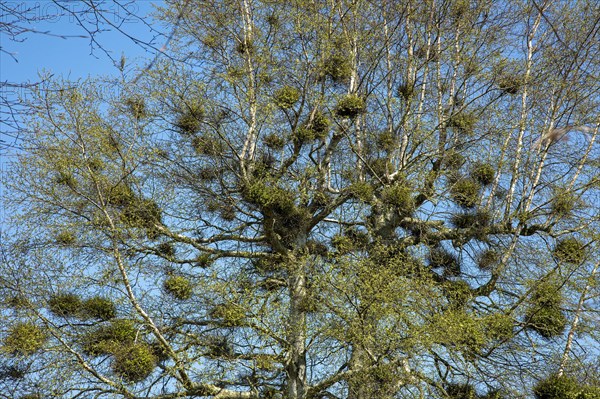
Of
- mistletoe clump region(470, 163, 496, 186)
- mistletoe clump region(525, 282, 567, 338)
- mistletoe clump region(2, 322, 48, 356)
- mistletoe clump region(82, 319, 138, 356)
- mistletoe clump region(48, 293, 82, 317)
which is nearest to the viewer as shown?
mistletoe clump region(2, 322, 48, 356)

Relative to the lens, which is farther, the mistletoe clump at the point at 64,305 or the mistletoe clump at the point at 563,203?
the mistletoe clump at the point at 563,203

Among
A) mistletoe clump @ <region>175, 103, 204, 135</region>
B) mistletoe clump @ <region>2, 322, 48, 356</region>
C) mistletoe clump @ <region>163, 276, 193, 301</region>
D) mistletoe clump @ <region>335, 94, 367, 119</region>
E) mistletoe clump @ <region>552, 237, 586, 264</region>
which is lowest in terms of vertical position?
mistletoe clump @ <region>2, 322, 48, 356</region>

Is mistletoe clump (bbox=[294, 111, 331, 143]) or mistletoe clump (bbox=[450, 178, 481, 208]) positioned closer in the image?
mistletoe clump (bbox=[450, 178, 481, 208])

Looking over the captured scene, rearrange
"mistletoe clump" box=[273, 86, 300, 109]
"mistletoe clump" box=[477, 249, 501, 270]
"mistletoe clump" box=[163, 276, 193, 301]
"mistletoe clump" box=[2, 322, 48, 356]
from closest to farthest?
"mistletoe clump" box=[2, 322, 48, 356], "mistletoe clump" box=[163, 276, 193, 301], "mistletoe clump" box=[273, 86, 300, 109], "mistletoe clump" box=[477, 249, 501, 270]

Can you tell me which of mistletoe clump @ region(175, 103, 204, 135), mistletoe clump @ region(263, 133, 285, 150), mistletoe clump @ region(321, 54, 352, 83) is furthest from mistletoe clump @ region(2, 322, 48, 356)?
mistletoe clump @ region(321, 54, 352, 83)

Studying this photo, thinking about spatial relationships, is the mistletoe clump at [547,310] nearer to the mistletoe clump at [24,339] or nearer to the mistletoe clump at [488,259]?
the mistletoe clump at [488,259]

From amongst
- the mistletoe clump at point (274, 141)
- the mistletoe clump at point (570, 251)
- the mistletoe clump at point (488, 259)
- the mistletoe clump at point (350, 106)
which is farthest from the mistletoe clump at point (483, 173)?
the mistletoe clump at point (274, 141)

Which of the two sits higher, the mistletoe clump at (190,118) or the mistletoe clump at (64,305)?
the mistletoe clump at (190,118)

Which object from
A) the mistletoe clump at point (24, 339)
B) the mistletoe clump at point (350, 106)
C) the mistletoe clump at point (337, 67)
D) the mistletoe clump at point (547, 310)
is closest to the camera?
the mistletoe clump at point (24, 339)

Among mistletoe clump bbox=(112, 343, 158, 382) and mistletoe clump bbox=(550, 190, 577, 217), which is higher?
mistletoe clump bbox=(550, 190, 577, 217)

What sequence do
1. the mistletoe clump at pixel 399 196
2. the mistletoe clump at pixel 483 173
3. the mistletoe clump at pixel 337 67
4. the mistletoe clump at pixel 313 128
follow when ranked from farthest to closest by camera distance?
1. the mistletoe clump at pixel 337 67
2. the mistletoe clump at pixel 313 128
3. the mistletoe clump at pixel 483 173
4. the mistletoe clump at pixel 399 196

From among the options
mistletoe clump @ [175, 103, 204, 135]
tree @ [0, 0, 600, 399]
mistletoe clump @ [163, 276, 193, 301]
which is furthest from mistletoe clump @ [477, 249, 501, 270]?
mistletoe clump @ [175, 103, 204, 135]

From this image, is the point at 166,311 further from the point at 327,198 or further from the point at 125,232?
the point at 327,198

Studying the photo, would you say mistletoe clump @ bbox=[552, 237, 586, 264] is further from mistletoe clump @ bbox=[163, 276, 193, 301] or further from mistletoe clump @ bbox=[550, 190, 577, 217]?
mistletoe clump @ bbox=[163, 276, 193, 301]
